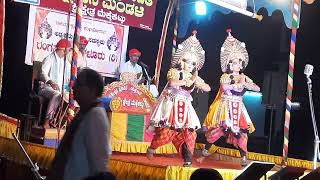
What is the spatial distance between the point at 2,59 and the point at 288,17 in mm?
4196

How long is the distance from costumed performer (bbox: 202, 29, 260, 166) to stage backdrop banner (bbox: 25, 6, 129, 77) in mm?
2380

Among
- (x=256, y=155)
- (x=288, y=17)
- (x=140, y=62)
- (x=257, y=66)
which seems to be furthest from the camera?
(x=257, y=66)

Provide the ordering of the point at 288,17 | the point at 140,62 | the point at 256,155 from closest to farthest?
1. the point at 288,17
2. the point at 256,155
3. the point at 140,62

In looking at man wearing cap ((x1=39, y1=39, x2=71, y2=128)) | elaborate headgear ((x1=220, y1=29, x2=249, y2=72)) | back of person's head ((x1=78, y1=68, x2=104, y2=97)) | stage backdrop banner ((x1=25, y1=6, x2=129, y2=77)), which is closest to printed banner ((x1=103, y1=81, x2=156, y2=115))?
man wearing cap ((x1=39, y1=39, x2=71, y2=128))

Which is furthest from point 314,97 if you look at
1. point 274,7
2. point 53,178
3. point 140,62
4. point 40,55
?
point 53,178

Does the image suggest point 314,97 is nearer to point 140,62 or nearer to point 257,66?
point 257,66

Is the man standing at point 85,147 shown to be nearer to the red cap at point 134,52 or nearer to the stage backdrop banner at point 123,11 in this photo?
the stage backdrop banner at point 123,11

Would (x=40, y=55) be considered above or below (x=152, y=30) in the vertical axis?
below

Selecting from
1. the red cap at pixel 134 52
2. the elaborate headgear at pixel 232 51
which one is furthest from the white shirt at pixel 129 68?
the elaborate headgear at pixel 232 51

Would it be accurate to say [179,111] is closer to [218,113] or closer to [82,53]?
[218,113]

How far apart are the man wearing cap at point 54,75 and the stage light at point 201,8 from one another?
2.94 m

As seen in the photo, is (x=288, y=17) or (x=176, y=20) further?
(x=176, y=20)

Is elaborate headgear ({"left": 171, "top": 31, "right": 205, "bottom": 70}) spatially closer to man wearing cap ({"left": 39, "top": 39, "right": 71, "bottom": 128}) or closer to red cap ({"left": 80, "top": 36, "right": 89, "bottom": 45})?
man wearing cap ({"left": 39, "top": 39, "right": 71, "bottom": 128})

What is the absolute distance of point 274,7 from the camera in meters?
8.02
